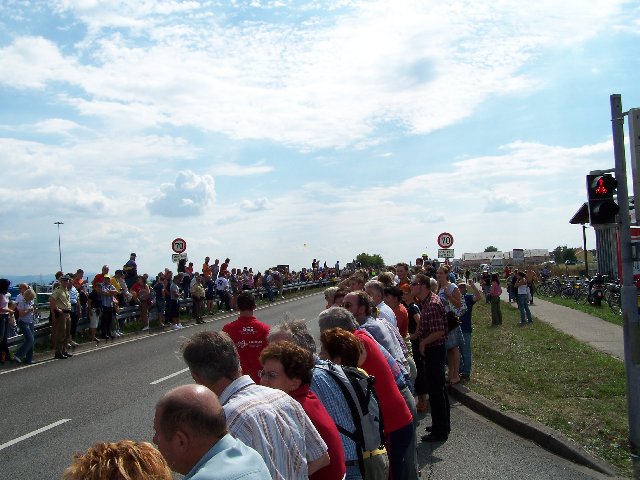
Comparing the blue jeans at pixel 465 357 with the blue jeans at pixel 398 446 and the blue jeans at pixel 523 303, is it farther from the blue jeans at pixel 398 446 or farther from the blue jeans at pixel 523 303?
the blue jeans at pixel 523 303

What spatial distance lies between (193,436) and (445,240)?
2171 cm

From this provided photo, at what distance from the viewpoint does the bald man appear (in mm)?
2490

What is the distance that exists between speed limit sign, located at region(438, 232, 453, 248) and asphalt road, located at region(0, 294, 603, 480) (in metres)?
11.3

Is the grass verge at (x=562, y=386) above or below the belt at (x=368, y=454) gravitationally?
below

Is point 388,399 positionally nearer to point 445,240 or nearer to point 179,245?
point 445,240

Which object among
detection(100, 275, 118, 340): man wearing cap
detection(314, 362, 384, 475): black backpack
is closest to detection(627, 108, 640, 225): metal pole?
detection(314, 362, 384, 475): black backpack

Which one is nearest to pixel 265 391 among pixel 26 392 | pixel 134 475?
pixel 134 475

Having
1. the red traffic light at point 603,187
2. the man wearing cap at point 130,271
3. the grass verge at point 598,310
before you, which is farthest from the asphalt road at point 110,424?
the grass verge at point 598,310

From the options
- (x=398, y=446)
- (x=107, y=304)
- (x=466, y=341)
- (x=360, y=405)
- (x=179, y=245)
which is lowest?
(x=466, y=341)

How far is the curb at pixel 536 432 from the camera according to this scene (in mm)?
6773

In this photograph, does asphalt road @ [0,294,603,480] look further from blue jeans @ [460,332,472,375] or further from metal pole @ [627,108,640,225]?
metal pole @ [627,108,640,225]

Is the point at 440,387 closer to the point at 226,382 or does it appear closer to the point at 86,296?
the point at 226,382

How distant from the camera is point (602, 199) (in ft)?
25.1

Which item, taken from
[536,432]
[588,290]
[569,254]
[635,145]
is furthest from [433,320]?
[569,254]
